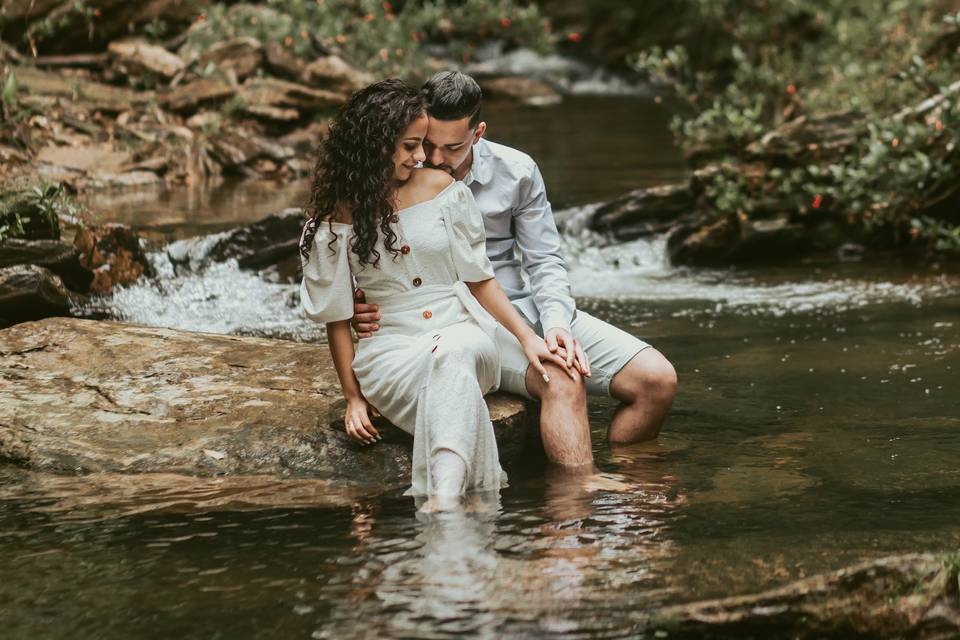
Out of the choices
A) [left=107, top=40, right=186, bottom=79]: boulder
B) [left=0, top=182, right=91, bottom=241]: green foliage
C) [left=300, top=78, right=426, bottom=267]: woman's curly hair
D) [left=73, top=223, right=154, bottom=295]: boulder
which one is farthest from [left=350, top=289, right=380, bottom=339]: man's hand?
[left=107, top=40, right=186, bottom=79]: boulder

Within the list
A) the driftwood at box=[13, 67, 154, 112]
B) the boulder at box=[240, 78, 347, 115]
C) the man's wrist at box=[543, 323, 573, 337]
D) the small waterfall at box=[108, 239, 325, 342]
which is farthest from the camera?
the boulder at box=[240, 78, 347, 115]

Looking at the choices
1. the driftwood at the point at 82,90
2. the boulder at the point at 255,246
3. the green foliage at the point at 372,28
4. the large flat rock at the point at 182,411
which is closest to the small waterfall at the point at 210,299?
the boulder at the point at 255,246

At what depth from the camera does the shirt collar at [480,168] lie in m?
5.17

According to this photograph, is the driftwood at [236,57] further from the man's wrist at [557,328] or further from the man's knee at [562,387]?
the man's knee at [562,387]

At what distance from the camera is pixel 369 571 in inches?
143

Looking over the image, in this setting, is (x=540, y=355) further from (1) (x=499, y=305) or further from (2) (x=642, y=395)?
(2) (x=642, y=395)

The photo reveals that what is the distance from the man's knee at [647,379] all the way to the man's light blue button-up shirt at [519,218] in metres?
0.36

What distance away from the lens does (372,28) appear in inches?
755

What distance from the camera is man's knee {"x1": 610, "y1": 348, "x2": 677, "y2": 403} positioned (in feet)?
16.2

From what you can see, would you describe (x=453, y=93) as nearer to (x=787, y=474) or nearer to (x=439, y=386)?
(x=439, y=386)

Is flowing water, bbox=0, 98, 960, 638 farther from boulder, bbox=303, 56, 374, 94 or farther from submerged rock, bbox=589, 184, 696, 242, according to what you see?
boulder, bbox=303, 56, 374, 94

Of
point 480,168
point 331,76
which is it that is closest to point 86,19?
point 331,76

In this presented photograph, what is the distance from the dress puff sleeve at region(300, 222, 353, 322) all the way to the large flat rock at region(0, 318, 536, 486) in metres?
0.52

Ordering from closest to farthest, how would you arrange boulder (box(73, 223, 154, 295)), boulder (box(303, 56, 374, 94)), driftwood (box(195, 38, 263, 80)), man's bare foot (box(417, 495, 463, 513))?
man's bare foot (box(417, 495, 463, 513)), boulder (box(73, 223, 154, 295)), driftwood (box(195, 38, 263, 80)), boulder (box(303, 56, 374, 94))
